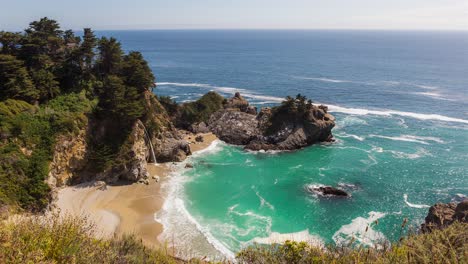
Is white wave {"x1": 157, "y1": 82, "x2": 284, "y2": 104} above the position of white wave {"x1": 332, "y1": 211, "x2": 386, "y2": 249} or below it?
above

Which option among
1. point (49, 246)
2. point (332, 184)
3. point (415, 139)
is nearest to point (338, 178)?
point (332, 184)

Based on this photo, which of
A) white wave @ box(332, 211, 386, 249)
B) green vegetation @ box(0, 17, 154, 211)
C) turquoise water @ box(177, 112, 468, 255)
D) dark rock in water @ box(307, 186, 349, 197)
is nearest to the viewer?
white wave @ box(332, 211, 386, 249)

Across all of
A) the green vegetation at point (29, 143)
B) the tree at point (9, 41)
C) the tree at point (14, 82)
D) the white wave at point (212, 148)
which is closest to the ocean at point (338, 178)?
the white wave at point (212, 148)

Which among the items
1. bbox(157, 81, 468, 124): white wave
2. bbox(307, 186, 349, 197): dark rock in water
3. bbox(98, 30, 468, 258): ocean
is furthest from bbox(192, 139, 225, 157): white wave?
bbox(157, 81, 468, 124): white wave

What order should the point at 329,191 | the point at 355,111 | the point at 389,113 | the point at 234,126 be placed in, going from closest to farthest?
the point at 329,191, the point at 234,126, the point at 389,113, the point at 355,111

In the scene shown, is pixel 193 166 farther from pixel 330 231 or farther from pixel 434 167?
pixel 434 167

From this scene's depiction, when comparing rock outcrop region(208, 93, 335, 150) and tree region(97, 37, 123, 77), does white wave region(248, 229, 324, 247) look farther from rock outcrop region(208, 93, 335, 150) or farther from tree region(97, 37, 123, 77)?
tree region(97, 37, 123, 77)

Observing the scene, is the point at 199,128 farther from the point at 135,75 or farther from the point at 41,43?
the point at 41,43
